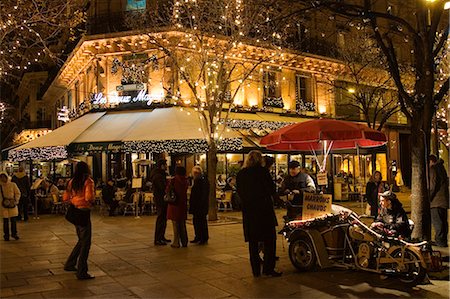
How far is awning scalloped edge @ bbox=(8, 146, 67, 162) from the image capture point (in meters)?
18.0

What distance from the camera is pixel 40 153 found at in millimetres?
18688

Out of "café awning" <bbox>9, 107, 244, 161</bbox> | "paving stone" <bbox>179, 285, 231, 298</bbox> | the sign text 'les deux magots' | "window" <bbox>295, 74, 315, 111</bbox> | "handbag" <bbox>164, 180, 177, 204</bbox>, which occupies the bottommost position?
"paving stone" <bbox>179, 285, 231, 298</bbox>

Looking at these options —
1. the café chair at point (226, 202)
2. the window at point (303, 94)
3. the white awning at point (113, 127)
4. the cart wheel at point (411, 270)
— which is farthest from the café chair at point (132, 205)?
the cart wheel at point (411, 270)

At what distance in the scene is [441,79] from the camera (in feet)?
59.8

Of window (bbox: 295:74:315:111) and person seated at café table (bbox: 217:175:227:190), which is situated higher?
window (bbox: 295:74:315:111)

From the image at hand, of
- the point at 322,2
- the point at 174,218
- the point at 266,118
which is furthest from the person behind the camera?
the point at 266,118

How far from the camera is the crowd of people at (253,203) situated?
6914mm

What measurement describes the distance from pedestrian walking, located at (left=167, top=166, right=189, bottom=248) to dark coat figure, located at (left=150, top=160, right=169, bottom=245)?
1.60 ft

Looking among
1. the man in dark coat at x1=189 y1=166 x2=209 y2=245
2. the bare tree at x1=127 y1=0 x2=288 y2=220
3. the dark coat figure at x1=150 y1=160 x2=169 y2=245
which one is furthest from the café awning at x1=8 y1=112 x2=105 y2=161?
the man in dark coat at x1=189 y1=166 x2=209 y2=245

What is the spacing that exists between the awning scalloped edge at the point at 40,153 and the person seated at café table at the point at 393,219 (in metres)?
13.8

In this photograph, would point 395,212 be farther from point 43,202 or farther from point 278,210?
point 43,202

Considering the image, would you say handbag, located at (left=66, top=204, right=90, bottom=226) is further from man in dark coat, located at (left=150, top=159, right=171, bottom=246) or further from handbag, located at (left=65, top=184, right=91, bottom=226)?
man in dark coat, located at (left=150, top=159, right=171, bottom=246)

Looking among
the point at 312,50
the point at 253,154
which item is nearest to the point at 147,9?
the point at 312,50

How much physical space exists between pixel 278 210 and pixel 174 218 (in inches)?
357
